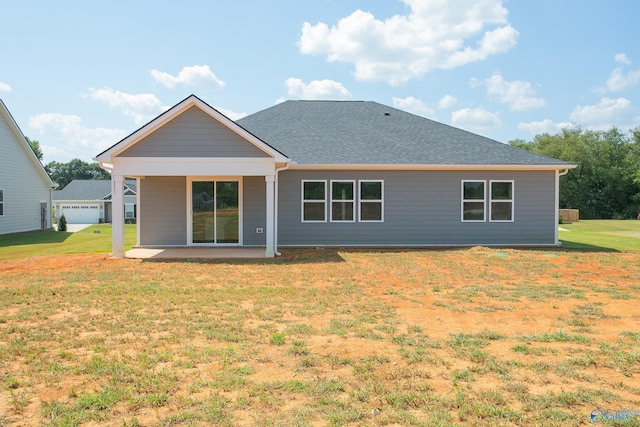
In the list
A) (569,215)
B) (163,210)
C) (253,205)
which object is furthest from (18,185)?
(569,215)

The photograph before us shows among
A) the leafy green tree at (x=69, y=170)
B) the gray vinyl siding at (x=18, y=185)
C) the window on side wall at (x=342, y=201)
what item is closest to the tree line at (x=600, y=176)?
the window on side wall at (x=342, y=201)

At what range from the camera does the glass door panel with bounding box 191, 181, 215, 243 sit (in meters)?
15.1

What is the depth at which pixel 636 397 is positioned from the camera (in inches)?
149

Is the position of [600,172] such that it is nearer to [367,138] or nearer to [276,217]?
[367,138]

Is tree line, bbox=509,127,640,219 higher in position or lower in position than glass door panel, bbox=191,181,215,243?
higher

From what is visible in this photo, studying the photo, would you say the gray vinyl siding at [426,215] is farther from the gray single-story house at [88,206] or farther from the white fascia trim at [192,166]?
the gray single-story house at [88,206]

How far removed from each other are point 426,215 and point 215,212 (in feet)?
23.3

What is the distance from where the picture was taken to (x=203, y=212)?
15.2 meters

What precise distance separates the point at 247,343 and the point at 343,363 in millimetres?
1247

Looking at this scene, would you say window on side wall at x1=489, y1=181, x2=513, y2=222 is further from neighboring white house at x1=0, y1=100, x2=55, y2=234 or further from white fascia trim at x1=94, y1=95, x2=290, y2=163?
neighboring white house at x1=0, y1=100, x2=55, y2=234

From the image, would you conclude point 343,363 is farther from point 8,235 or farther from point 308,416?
point 8,235

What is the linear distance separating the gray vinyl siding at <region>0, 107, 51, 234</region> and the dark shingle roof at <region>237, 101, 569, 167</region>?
43.3 feet

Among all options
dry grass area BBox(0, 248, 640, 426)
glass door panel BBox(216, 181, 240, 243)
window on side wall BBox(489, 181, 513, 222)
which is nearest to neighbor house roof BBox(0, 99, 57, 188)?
glass door panel BBox(216, 181, 240, 243)

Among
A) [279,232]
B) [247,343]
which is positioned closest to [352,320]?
[247,343]
